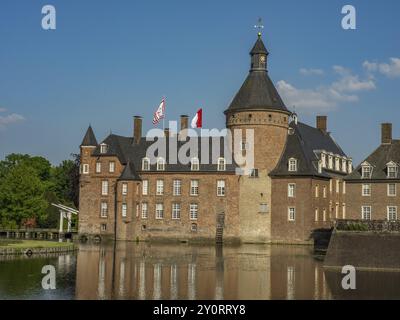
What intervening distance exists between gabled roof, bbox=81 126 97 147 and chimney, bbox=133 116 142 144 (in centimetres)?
400

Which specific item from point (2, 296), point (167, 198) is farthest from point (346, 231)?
point (167, 198)

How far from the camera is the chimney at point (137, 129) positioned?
64.9 meters

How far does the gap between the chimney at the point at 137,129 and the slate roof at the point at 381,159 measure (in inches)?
837

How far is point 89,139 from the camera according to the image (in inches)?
2498

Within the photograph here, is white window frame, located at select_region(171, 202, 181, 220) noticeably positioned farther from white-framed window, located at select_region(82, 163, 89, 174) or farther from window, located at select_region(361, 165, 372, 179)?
window, located at select_region(361, 165, 372, 179)

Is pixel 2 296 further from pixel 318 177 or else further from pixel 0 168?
pixel 0 168

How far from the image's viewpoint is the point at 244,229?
193 ft

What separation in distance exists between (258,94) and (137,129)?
13.2 metres

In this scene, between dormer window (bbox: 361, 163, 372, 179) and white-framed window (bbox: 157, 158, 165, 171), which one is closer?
dormer window (bbox: 361, 163, 372, 179)

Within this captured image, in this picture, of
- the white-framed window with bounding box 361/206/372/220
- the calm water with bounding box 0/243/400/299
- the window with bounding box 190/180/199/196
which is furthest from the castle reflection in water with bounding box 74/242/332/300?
the window with bounding box 190/180/199/196

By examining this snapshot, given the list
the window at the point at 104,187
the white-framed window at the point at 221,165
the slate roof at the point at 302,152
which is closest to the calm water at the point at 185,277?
the slate roof at the point at 302,152

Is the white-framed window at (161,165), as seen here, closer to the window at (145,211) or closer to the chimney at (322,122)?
the window at (145,211)

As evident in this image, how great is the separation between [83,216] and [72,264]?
24.8 meters

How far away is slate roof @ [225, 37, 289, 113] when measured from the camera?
58406 mm
